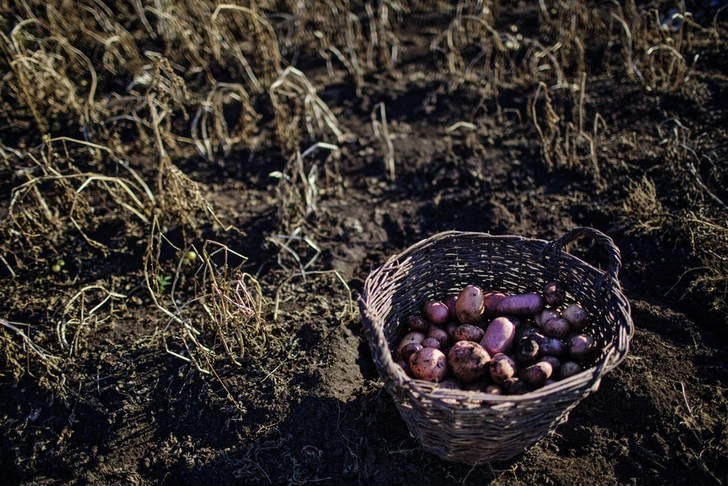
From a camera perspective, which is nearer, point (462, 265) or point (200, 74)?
point (462, 265)

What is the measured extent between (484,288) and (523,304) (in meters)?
0.31

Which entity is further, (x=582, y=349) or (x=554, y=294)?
(x=554, y=294)

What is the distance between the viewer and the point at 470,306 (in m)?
2.42

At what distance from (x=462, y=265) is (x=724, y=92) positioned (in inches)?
88.1

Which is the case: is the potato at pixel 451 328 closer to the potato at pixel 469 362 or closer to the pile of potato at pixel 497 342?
the pile of potato at pixel 497 342

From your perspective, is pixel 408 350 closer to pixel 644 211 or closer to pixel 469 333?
pixel 469 333

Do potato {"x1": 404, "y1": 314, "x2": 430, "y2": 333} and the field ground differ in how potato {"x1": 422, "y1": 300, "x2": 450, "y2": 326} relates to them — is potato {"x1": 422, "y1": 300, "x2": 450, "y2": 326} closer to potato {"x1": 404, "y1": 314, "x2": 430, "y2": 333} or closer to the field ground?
potato {"x1": 404, "y1": 314, "x2": 430, "y2": 333}

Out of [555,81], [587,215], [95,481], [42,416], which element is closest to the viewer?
[95,481]

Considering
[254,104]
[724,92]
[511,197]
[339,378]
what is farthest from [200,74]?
[724,92]

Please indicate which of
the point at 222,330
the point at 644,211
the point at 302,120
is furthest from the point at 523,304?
the point at 302,120

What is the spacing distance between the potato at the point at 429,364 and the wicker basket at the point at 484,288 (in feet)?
0.61

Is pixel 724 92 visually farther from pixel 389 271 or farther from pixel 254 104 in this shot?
pixel 254 104

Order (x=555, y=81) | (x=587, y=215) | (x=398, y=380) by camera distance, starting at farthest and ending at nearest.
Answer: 1. (x=555, y=81)
2. (x=587, y=215)
3. (x=398, y=380)

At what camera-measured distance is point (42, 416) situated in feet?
8.15
